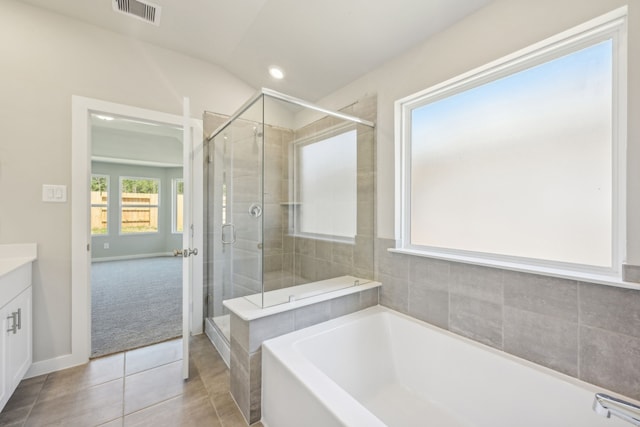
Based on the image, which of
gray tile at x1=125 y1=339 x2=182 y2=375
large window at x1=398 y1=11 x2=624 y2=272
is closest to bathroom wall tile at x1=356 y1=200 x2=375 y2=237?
large window at x1=398 y1=11 x2=624 y2=272

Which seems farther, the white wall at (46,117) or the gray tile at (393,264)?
the gray tile at (393,264)

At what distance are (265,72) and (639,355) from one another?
3.06m

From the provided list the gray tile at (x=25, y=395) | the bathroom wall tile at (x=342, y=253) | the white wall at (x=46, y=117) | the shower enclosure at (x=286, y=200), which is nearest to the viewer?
the gray tile at (x=25, y=395)

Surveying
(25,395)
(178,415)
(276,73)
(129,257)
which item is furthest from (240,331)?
(129,257)

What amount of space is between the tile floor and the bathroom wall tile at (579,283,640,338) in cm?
179

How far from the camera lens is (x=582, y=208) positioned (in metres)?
1.29

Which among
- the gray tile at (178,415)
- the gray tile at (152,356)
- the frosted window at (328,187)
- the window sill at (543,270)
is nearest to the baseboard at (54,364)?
the gray tile at (152,356)

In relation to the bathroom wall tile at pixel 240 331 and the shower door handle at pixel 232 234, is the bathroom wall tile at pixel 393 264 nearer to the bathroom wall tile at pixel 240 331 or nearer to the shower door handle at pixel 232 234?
the bathroom wall tile at pixel 240 331

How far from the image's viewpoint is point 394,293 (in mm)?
2049

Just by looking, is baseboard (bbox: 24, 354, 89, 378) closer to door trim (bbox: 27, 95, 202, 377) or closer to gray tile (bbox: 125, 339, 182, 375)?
door trim (bbox: 27, 95, 202, 377)

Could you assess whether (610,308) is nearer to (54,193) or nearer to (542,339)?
(542,339)

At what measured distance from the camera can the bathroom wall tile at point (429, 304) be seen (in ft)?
5.70

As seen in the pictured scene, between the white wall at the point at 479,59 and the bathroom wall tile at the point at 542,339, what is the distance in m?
0.43

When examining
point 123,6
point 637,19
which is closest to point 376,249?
point 637,19
